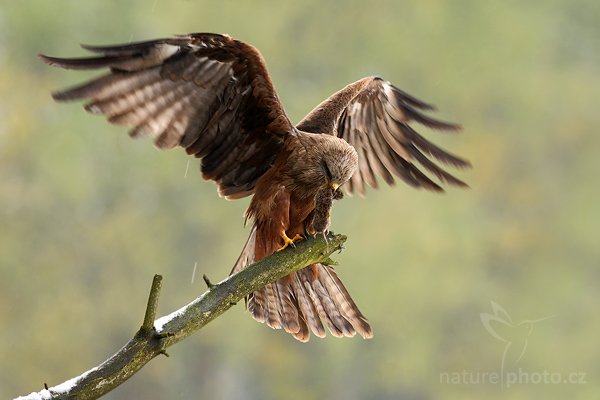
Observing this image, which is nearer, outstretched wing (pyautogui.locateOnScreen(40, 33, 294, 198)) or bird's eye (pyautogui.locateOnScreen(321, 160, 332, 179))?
outstretched wing (pyautogui.locateOnScreen(40, 33, 294, 198))

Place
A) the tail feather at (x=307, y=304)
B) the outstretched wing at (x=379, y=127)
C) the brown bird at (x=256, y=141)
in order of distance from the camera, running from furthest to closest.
Answer: the outstretched wing at (x=379, y=127) < the tail feather at (x=307, y=304) < the brown bird at (x=256, y=141)

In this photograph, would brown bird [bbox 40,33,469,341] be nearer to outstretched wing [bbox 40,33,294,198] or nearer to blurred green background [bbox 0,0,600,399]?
outstretched wing [bbox 40,33,294,198]

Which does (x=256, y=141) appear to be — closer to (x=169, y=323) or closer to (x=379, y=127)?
(x=379, y=127)

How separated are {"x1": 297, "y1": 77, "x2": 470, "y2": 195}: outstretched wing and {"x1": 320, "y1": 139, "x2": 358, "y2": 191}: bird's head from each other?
1.73ft

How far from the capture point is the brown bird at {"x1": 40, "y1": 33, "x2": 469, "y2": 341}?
12.4ft

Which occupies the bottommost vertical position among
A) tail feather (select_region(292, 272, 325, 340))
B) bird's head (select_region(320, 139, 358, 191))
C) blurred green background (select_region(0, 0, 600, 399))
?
tail feather (select_region(292, 272, 325, 340))

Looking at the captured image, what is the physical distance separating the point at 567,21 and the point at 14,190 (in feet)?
39.6

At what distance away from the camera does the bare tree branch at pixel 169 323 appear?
105 inches

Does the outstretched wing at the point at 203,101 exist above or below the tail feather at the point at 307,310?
above

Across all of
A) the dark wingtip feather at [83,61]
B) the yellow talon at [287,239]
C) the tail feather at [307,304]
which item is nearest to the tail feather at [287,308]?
the tail feather at [307,304]

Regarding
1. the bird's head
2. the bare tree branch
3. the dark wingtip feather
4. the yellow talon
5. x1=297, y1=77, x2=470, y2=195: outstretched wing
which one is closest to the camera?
the bare tree branch

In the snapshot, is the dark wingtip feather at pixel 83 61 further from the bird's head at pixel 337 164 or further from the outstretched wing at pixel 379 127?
the outstretched wing at pixel 379 127

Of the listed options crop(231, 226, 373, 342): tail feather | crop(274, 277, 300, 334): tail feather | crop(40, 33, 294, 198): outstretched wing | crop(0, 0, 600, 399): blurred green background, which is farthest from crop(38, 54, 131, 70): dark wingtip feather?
crop(0, 0, 600, 399): blurred green background

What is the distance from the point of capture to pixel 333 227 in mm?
14195
